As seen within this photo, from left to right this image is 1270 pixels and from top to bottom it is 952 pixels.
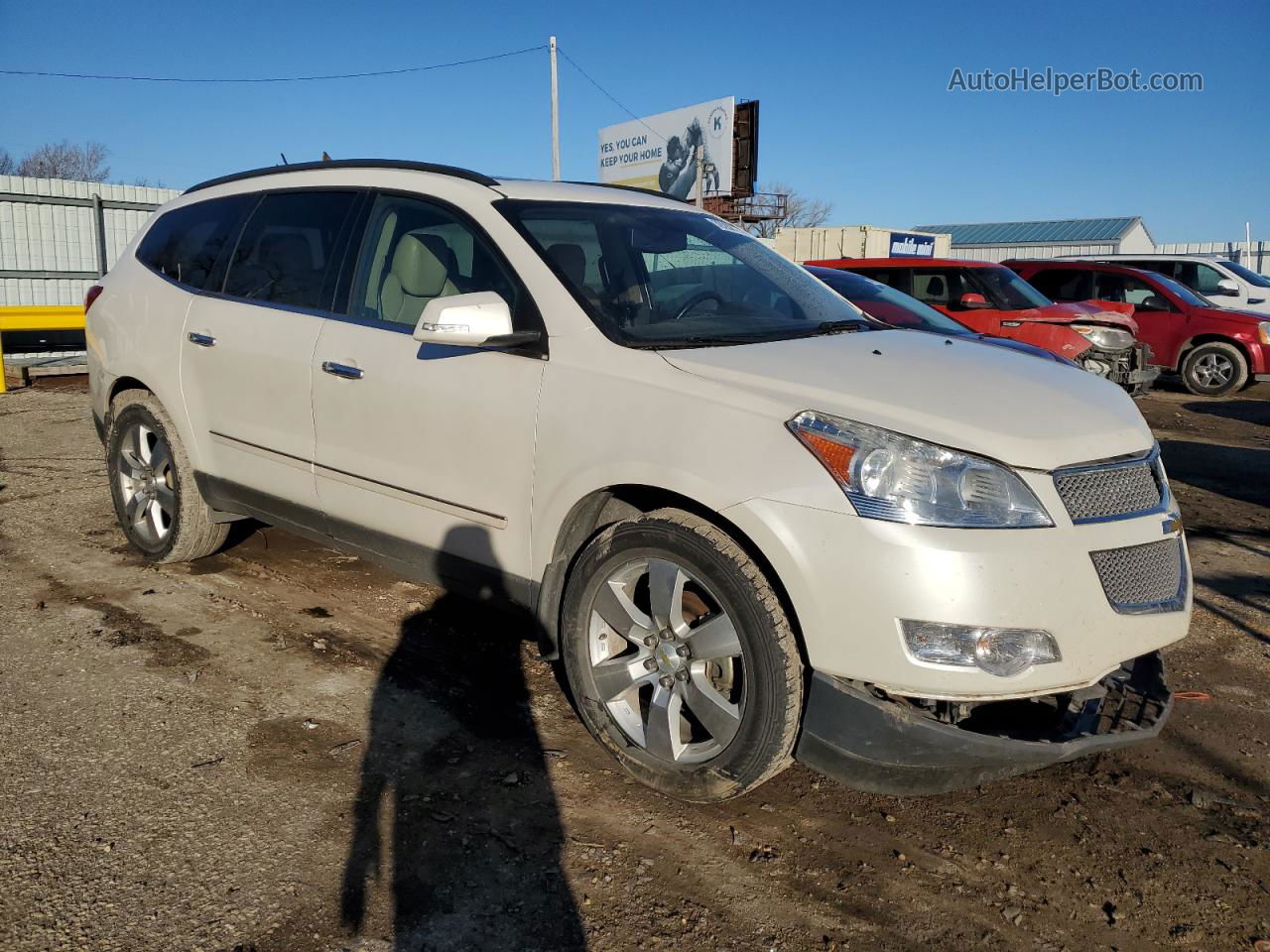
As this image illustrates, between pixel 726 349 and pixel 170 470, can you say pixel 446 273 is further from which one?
pixel 170 470

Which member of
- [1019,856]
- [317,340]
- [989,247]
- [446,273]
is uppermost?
[989,247]

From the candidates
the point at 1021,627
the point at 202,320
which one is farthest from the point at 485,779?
the point at 202,320

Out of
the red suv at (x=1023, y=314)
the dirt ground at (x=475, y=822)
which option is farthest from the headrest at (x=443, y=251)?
the red suv at (x=1023, y=314)

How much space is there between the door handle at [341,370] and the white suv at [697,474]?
0.06 feet

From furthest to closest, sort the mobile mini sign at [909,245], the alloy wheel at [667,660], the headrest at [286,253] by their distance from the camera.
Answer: the mobile mini sign at [909,245] < the headrest at [286,253] < the alloy wheel at [667,660]

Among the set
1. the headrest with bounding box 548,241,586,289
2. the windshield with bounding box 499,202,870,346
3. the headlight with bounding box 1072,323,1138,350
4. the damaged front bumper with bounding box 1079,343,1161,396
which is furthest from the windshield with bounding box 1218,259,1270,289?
the headrest with bounding box 548,241,586,289

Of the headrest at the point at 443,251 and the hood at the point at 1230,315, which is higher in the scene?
the headrest at the point at 443,251

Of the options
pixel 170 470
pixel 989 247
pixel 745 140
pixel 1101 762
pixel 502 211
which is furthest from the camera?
pixel 989 247

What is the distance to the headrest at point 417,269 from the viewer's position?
3846 mm

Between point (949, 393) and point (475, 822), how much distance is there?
5.90ft

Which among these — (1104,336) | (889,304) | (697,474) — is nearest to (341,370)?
(697,474)

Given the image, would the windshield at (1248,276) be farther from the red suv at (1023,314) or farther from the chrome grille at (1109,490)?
the chrome grille at (1109,490)

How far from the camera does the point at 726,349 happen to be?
126 inches

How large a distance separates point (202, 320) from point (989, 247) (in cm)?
5561
